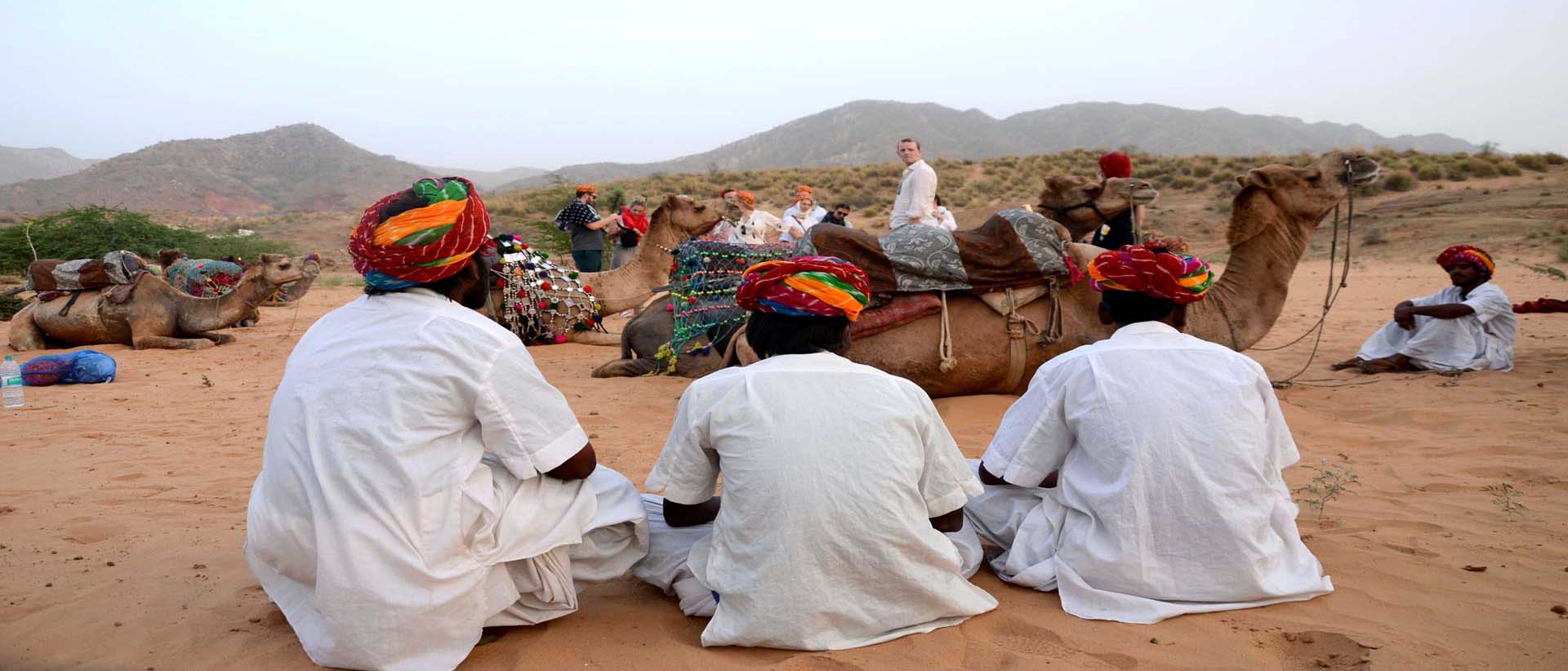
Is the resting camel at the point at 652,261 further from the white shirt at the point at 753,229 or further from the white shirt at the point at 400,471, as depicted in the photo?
the white shirt at the point at 400,471

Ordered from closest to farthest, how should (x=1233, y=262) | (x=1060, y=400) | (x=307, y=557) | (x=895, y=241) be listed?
(x=307, y=557)
(x=1060, y=400)
(x=895, y=241)
(x=1233, y=262)

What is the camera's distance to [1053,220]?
662 centimetres

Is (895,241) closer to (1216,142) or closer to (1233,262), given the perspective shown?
(1233,262)

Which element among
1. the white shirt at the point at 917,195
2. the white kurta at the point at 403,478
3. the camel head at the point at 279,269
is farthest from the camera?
the camel head at the point at 279,269

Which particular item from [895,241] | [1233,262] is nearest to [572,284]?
[895,241]

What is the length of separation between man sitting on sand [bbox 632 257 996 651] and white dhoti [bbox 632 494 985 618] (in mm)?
135

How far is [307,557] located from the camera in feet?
8.25

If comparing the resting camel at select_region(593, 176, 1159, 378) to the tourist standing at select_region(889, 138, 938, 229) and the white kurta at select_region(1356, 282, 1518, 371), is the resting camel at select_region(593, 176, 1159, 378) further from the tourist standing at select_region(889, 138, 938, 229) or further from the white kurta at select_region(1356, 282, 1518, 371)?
the white kurta at select_region(1356, 282, 1518, 371)

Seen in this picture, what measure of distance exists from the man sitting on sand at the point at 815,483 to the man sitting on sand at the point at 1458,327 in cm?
591

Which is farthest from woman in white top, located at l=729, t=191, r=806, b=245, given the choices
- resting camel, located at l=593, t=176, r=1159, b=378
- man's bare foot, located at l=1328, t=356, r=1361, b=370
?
man's bare foot, located at l=1328, t=356, r=1361, b=370

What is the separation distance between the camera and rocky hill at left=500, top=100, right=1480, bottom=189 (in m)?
104

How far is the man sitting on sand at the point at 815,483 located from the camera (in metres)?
2.63

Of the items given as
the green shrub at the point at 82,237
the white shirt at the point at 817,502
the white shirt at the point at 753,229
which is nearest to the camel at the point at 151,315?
the white shirt at the point at 753,229

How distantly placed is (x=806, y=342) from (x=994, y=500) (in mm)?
1079
